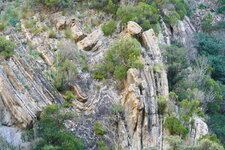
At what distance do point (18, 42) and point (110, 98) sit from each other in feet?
23.1

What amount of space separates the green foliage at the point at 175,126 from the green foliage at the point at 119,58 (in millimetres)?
4233

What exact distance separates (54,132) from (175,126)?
629 centimetres

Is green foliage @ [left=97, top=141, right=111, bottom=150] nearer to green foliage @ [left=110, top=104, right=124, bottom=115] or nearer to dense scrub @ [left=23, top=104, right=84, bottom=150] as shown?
dense scrub @ [left=23, top=104, right=84, bottom=150]

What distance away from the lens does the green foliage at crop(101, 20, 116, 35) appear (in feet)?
85.4

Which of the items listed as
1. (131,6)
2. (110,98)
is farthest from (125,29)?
(110,98)

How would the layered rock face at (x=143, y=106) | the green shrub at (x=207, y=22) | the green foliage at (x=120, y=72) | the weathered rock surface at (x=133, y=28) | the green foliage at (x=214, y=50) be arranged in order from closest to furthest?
the layered rock face at (x=143, y=106) < the green foliage at (x=120, y=72) < the weathered rock surface at (x=133, y=28) < the green foliage at (x=214, y=50) < the green shrub at (x=207, y=22)

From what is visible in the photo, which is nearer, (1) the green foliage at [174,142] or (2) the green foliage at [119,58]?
(1) the green foliage at [174,142]

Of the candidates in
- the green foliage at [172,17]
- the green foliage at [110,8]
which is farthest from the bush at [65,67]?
the green foliage at [172,17]

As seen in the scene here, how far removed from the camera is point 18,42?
80.3ft

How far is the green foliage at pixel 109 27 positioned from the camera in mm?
26031

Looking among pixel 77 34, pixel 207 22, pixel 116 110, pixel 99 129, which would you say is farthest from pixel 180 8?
pixel 99 129

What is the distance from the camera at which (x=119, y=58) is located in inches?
925

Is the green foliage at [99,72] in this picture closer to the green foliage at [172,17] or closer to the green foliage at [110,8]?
the green foliage at [110,8]

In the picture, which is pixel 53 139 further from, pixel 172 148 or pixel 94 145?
pixel 172 148
